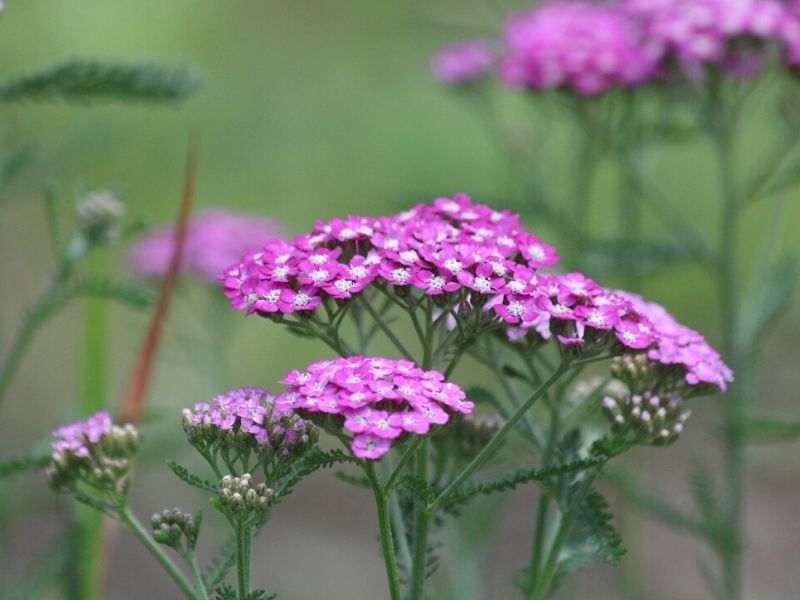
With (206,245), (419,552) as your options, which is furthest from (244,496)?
(206,245)

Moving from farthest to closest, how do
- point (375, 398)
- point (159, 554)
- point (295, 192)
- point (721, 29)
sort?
point (295, 192) < point (721, 29) < point (159, 554) < point (375, 398)

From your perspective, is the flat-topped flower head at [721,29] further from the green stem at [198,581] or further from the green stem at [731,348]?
the green stem at [198,581]

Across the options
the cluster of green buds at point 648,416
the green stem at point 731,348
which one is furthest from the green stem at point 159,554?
the green stem at point 731,348

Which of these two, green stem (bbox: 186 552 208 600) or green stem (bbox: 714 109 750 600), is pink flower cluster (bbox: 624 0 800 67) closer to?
green stem (bbox: 714 109 750 600)

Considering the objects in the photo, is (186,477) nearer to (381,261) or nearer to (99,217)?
(381,261)

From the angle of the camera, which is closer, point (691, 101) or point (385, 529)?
point (385, 529)

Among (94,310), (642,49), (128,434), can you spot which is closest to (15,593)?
(94,310)
